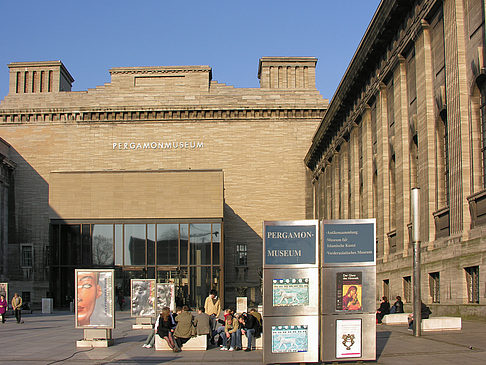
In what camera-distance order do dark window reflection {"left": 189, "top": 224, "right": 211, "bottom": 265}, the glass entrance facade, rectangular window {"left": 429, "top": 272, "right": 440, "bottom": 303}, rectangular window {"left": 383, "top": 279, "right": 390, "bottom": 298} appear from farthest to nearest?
1. dark window reflection {"left": 189, "top": 224, "right": 211, "bottom": 265}
2. the glass entrance facade
3. rectangular window {"left": 383, "top": 279, "right": 390, "bottom": 298}
4. rectangular window {"left": 429, "top": 272, "right": 440, "bottom": 303}

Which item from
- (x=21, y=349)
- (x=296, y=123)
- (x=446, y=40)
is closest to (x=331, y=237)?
(x=21, y=349)

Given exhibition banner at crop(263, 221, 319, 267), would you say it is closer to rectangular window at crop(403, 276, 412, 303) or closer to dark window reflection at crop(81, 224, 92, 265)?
rectangular window at crop(403, 276, 412, 303)

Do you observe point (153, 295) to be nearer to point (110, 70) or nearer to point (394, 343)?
point (394, 343)

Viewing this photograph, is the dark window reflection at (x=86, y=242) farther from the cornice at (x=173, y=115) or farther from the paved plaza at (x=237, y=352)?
the paved plaza at (x=237, y=352)

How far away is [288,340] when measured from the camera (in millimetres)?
14852

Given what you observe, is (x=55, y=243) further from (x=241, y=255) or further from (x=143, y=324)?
(x=143, y=324)

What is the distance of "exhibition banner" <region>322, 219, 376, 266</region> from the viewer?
15.1 meters

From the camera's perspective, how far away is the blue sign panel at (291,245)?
49.0 feet

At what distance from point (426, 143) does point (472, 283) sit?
7384 mm

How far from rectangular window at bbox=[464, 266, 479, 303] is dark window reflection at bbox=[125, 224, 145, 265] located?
3523cm

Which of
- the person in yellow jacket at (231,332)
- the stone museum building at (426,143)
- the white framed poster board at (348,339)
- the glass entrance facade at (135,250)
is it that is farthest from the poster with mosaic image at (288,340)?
the glass entrance facade at (135,250)

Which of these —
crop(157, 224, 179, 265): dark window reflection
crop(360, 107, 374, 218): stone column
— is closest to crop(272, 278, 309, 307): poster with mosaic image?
crop(360, 107, 374, 218): stone column

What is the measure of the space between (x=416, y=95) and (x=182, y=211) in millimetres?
28112

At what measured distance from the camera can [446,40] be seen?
2633 cm
